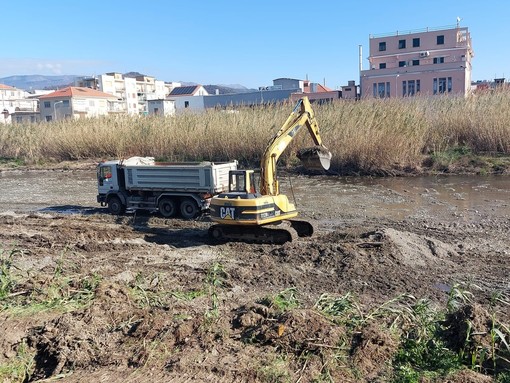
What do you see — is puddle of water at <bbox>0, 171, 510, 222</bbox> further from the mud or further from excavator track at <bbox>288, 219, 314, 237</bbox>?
excavator track at <bbox>288, 219, 314, 237</bbox>

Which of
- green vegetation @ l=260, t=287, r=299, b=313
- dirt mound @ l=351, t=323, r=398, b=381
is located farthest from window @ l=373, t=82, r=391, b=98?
dirt mound @ l=351, t=323, r=398, b=381

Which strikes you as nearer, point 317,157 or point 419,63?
point 317,157

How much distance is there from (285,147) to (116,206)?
616 centimetres

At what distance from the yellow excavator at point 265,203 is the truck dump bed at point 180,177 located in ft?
7.07

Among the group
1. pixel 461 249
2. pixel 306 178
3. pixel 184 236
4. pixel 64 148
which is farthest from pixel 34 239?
pixel 64 148

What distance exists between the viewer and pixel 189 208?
13203 mm

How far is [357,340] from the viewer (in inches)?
203

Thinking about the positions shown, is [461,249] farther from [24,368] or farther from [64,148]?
[64,148]

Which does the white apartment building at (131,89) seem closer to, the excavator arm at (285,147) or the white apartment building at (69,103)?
the white apartment building at (69,103)

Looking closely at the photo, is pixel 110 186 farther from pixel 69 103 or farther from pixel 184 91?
pixel 184 91

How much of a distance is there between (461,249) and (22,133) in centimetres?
2919

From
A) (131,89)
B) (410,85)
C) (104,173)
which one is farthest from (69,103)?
(104,173)

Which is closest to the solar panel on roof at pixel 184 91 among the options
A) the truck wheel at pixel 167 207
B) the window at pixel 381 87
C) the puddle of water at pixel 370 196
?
the window at pixel 381 87

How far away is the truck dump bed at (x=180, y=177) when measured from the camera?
1262cm
